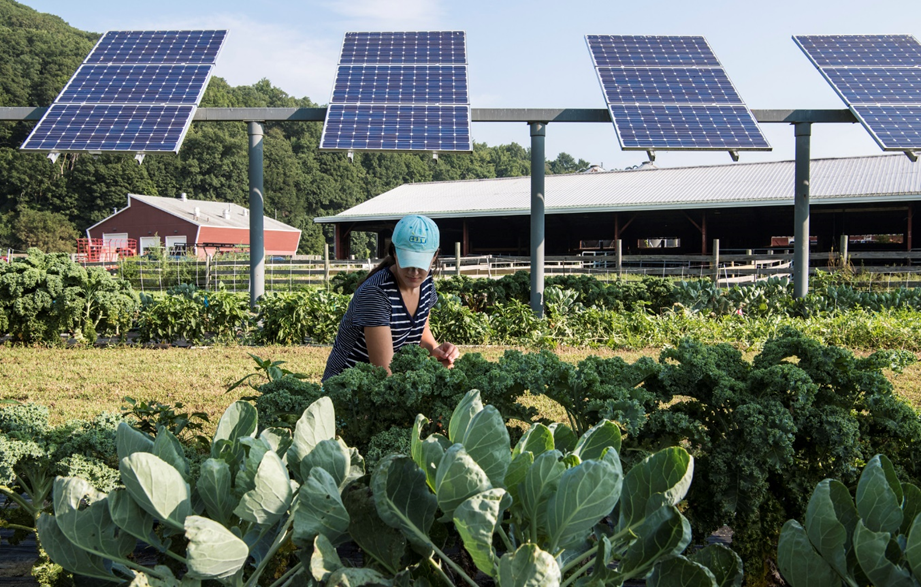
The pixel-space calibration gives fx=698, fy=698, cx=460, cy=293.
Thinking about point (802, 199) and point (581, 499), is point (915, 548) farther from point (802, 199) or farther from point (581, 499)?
point (802, 199)

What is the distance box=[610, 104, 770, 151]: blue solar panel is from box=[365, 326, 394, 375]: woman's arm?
6.52 meters

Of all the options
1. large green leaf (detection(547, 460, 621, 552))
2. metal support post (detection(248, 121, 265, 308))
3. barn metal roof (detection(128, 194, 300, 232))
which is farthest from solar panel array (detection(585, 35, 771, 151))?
barn metal roof (detection(128, 194, 300, 232))

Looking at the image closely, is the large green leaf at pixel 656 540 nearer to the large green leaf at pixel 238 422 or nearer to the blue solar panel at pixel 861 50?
the large green leaf at pixel 238 422

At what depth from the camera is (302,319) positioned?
30.2 ft

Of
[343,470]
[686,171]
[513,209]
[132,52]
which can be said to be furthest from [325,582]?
[686,171]

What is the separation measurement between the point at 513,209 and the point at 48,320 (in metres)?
17.0

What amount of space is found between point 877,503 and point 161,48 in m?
12.6

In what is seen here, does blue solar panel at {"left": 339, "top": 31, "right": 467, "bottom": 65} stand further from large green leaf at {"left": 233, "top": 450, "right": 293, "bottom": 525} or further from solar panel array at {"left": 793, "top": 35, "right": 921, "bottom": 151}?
large green leaf at {"left": 233, "top": 450, "right": 293, "bottom": 525}

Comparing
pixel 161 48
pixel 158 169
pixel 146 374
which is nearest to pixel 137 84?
pixel 161 48

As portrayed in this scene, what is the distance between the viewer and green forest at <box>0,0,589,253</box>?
188 ft

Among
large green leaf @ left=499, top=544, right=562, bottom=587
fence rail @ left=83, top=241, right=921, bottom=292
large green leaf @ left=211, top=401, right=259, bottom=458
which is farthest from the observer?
fence rail @ left=83, top=241, right=921, bottom=292

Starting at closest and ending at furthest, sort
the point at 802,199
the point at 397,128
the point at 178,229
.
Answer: the point at 397,128 → the point at 802,199 → the point at 178,229

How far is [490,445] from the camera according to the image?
4.66 ft

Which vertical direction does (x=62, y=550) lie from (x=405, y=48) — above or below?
below
